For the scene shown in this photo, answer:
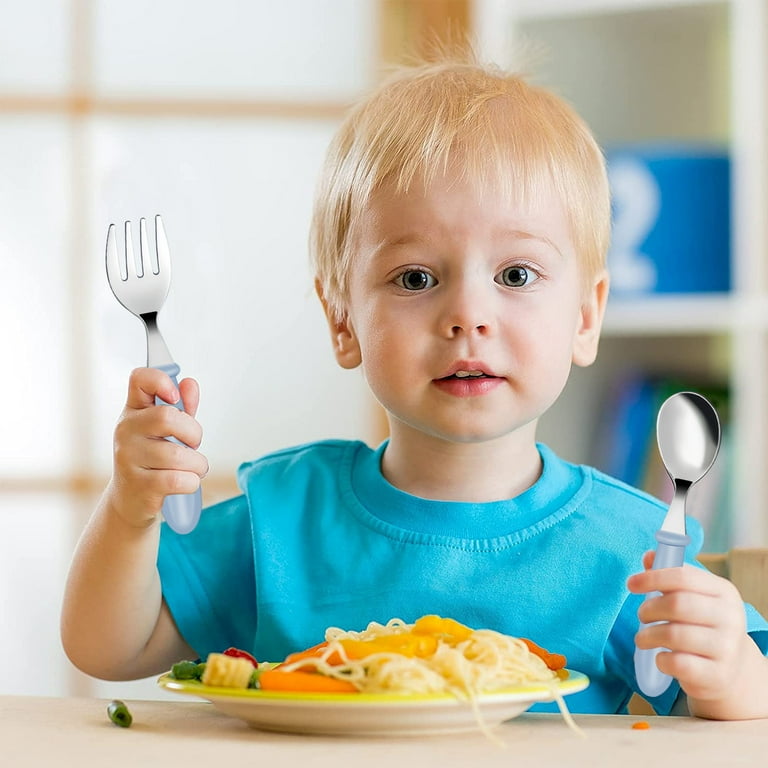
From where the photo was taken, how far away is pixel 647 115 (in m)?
2.48

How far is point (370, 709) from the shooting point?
2.33ft

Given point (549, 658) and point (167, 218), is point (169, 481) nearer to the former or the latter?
point (549, 658)

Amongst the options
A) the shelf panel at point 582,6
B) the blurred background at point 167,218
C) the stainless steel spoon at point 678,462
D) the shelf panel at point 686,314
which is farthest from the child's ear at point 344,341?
the blurred background at point 167,218

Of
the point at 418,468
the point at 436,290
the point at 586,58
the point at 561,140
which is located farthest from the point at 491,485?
the point at 586,58

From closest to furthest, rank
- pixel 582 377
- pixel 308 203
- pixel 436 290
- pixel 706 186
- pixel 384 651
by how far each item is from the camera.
A: pixel 384 651 < pixel 436 290 < pixel 706 186 < pixel 582 377 < pixel 308 203

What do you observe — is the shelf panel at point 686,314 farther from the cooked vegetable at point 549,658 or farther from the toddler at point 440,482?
the cooked vegetable at point 549,658

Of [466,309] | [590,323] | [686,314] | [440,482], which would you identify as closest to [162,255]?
[466,309]

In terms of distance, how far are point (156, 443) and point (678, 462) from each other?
0.37 metres

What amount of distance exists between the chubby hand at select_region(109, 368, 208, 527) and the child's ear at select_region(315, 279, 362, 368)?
314 millimetres

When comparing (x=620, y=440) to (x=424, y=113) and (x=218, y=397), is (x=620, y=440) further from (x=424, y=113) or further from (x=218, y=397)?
(x=424, y=113)

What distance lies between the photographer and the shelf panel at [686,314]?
7.27 feet

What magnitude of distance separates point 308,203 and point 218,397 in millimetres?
480

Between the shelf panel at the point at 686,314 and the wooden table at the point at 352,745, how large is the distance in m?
1.47

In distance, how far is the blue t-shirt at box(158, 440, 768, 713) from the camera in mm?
1039
